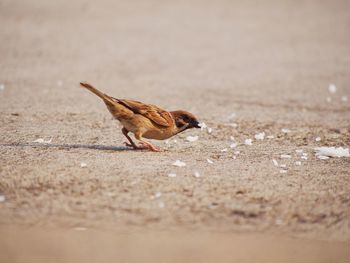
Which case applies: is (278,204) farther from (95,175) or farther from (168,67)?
(168,67)

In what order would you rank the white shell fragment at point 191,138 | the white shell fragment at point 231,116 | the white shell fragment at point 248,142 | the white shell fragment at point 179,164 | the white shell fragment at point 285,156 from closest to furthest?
the white shell fragment at point 179,164
the white shell fragment at point 285,156
the white shell fragment at point 248,142
the white shell fragment at point 191,138
the white shell fragment at point 231,116

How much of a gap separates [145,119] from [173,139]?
1.32 meters

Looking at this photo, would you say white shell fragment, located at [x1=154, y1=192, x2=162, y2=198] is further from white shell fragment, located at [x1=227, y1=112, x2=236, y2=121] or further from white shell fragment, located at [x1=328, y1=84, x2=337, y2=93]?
white shell fragment, located at [x1=328, y1=84, x2=337, y2=93]

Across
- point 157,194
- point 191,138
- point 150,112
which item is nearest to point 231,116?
point 191,138

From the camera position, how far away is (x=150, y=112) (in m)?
6.87

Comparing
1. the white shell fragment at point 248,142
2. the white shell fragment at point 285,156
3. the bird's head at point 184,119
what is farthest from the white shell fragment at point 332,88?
the bird's head at point 184,119

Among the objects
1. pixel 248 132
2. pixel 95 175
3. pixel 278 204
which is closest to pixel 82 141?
pixel 95 175

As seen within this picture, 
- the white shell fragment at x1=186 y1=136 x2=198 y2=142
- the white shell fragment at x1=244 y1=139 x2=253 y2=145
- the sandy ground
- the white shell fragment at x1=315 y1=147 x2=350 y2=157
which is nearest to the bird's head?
the sandy ground

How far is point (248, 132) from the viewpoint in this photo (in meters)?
8.49

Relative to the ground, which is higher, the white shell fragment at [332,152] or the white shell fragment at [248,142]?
the white shell fragment at [332,152]

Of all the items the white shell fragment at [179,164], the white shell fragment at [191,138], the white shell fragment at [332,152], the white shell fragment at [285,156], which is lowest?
the white shell fragment at [191,138]

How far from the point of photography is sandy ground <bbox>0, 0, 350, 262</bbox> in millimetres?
4984

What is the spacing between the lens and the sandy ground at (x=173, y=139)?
196 inches

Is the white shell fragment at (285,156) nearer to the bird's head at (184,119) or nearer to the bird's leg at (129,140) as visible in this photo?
the bird's head at (184,119)
